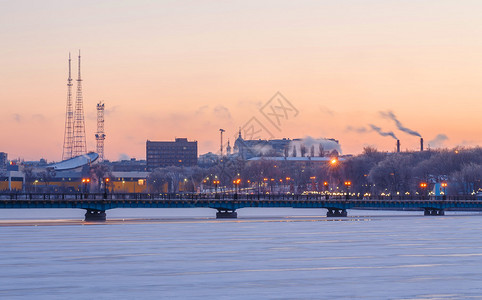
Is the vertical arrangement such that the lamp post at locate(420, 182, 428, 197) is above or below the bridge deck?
above

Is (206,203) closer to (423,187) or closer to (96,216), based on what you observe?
(96,216)

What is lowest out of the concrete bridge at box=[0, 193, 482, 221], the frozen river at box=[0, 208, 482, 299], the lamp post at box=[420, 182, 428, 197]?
the frozen river at box=[0, 208, 482, 299]

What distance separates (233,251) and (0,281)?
65.1ft

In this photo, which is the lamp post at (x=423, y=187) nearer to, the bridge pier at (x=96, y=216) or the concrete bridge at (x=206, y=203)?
the concrete bridge at (x=206, y=203)

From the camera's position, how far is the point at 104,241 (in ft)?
211

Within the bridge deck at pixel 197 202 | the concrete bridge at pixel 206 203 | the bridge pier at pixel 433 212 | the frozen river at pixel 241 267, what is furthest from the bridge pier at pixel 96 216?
the bridge pier at pixel 433 212

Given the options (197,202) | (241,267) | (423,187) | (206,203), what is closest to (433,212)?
(423,187)

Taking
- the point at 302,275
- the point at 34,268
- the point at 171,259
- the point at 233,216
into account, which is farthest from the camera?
the point at 233,216

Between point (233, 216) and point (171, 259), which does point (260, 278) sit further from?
point (233, 216)

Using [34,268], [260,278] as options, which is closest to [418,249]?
[260,278]

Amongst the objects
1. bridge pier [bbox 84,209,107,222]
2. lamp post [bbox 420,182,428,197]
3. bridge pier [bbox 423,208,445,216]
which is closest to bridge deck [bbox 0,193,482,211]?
bridge pier [bbox 84,209,107,222]

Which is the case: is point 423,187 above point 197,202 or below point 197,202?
above

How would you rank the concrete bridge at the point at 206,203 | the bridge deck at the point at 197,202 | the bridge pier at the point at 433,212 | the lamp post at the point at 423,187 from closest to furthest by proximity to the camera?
the bridge deck at the point at 197,202 < the concrete bridge at the point at 206,203 < the bridge pier at the point at 433,212 < the lamp post at the point at 423,187

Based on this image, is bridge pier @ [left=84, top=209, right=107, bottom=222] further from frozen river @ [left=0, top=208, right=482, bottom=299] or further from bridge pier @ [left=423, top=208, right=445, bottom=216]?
bridge pier @ [left=423, top=208, right=445, bottom=216]
